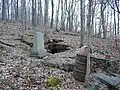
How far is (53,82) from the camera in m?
7.14

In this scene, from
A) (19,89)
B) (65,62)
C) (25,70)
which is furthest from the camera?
(65,62)

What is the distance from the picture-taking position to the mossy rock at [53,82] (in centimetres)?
700

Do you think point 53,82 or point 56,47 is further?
point 56,47

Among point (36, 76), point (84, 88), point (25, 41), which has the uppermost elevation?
point (25, 41)

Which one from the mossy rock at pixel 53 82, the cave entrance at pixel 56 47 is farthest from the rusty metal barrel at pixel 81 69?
the cave entrance at pixel 56 47

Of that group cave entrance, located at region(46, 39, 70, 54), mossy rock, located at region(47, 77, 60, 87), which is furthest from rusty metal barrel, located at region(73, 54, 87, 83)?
cave entrance, located at region(46, 39, 70, 54)

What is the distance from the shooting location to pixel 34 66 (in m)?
8.83

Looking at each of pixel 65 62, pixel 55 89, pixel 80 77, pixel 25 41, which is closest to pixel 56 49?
pixel 25 41

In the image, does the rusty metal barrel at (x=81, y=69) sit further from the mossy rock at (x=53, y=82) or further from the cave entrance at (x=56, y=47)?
the cave entrance at (x=56, y=47)

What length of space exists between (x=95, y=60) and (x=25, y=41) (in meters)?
6.87

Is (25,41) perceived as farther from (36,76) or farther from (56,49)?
(36,76)

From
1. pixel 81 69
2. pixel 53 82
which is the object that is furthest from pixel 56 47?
pixel 53 82

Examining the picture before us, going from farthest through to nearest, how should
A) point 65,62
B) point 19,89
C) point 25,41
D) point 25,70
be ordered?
point 25,41 < point 65,62 < point 25,70 < point 19,89

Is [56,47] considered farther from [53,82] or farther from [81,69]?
[53,82]
